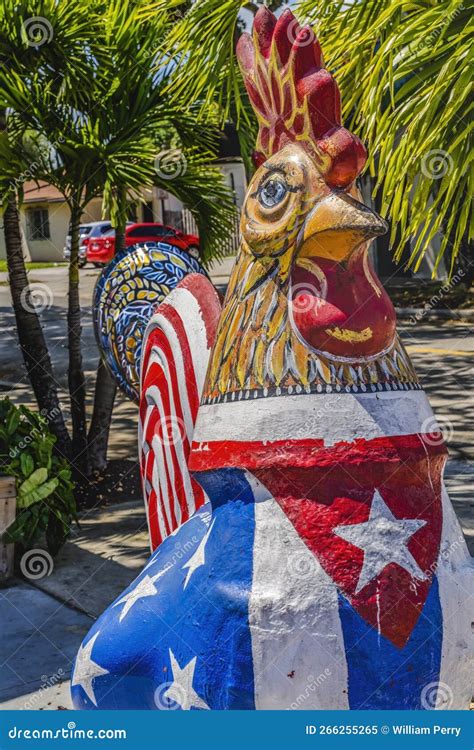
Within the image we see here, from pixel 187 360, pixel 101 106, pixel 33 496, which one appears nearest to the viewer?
pixel 187 360

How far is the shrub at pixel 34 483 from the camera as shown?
5555 millimetres

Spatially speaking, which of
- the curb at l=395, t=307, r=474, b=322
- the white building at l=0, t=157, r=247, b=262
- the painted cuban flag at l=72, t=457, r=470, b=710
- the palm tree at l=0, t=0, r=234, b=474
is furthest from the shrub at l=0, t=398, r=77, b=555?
the white building at l=0, t=157, r=247, b=262

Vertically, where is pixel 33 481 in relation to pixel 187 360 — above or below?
below

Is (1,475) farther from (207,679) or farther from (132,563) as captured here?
(207,679)

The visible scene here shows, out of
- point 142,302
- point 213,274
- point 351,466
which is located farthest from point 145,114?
point 213,274

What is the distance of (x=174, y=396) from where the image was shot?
2.67m

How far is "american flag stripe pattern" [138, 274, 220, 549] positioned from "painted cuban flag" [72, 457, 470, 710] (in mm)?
470

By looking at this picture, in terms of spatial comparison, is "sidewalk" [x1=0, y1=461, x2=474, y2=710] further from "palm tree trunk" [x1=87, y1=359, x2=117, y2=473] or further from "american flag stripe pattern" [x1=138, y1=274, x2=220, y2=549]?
"american flag stripe pattern" [x1=138, y1=274, x2=220, y2=549]

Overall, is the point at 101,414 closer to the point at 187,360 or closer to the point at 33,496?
the point at 33,496

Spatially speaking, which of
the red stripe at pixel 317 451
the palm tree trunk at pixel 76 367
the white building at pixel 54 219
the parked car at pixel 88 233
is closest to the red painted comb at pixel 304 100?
the red stripe at pixel 317 451

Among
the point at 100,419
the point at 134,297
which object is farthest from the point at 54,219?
the point at 134,297

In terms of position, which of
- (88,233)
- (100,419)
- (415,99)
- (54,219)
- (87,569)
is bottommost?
(54,219)

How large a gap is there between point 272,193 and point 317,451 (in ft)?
1.87

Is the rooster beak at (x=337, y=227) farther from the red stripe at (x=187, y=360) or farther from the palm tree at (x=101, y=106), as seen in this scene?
the palm tree at (x=101, y=106)
